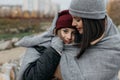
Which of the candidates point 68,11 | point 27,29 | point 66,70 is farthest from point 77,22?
point 27,29

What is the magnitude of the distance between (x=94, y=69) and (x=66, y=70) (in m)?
0.13

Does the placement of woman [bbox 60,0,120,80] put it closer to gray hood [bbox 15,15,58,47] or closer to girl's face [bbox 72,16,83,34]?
girl's face [bbox 72,16,83,34]

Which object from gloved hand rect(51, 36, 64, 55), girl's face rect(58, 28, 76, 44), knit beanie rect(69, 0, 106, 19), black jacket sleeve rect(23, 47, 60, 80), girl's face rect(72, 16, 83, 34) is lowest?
black jacket sleeve rect(23, 47, 60, 80)

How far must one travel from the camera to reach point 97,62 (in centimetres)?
185

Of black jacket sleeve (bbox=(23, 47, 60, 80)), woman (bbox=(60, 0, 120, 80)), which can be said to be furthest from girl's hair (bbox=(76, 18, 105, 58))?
black jacket sleeve (bbox=(23, 47, 60, 80))

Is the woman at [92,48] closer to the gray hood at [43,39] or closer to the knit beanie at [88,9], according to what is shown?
the knit beanie at [88,9]

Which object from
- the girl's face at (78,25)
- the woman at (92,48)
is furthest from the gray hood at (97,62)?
the girl's face at (78,25)

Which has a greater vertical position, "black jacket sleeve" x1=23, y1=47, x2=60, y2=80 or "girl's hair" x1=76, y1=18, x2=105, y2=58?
"girl's hair" x1=76, y1=18, x2=105, y2=58

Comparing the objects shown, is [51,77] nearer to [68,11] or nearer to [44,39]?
[44,39]

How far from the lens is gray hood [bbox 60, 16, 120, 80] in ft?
6.03

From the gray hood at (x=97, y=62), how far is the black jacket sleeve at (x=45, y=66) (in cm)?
4

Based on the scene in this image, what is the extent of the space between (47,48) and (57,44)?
5 cm

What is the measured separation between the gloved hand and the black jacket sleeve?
17 mm

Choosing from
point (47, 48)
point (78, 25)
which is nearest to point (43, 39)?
point (47, 48)
